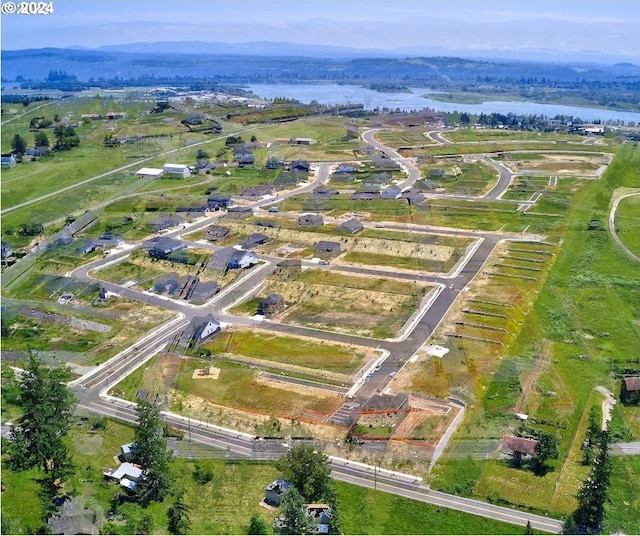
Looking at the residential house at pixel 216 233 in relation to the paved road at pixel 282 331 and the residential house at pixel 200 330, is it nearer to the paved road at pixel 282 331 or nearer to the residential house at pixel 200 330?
the paved road at pixel 282 331

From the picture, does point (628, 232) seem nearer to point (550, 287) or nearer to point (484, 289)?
point (550, 287)

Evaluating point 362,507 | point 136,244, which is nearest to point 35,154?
point 136,244

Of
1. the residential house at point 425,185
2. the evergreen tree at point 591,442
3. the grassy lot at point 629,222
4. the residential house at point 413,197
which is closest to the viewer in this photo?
the evergreen tree at point 591,442

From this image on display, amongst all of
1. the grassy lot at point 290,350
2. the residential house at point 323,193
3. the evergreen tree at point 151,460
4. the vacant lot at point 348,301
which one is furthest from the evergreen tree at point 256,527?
the residential house at point 323,193

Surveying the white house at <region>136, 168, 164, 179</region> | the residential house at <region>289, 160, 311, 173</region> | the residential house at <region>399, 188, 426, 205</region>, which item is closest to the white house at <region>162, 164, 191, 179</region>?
the white house at <region>136, 168, 164, 179</region>

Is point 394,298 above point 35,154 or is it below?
below

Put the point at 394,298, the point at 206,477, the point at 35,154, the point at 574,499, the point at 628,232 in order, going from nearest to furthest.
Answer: the point at 574,499 < the point at 206,477 < the point at 394,298 < the point at 628,232 < the point at 35,154
